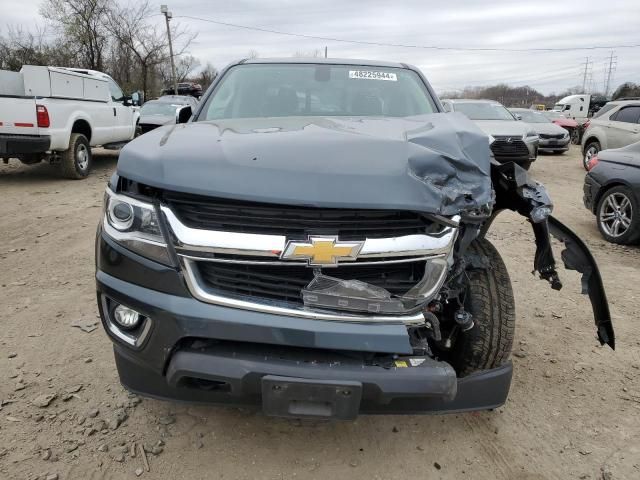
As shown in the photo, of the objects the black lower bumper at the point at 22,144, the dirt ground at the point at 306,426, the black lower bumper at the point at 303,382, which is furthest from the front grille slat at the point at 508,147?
the black lower bumper at the point at 303,382

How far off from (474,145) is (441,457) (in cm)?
148

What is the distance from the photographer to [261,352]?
1.95 m

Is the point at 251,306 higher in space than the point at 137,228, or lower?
lower

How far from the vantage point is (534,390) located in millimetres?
2965

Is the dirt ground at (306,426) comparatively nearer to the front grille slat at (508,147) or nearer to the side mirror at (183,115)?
the side mirror at (183,115)

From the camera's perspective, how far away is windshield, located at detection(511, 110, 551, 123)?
1634 centimetres

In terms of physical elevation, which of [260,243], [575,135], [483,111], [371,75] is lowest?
[575,135]

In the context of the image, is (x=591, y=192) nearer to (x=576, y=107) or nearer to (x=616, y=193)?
(x=616, y=193)

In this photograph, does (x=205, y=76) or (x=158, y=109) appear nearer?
(x=158, y=109)

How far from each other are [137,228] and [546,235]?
1856 mm

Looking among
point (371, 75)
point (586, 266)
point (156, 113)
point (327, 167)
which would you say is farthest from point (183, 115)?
point (156, 113)

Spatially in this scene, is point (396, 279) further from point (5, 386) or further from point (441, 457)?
point (5, 386)

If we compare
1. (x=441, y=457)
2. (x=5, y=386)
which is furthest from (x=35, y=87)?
(x=441, y=457)

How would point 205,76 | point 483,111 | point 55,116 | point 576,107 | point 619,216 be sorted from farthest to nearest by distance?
A: point 205,76, point 576,107, point 483,111, point 55,116, point 619,216
